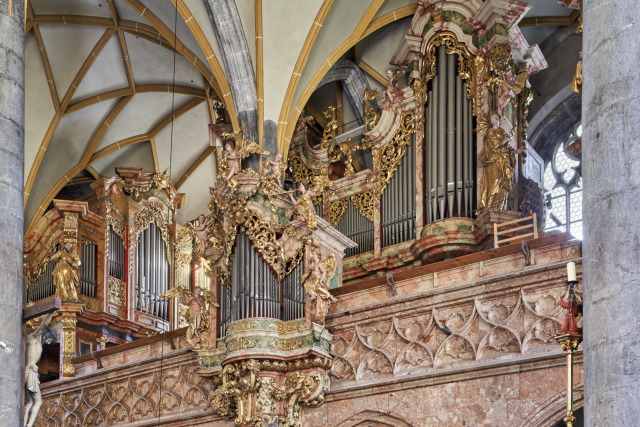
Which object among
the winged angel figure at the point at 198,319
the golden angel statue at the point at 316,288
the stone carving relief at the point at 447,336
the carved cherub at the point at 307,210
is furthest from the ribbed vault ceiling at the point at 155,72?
the stone carving relief at the point at 447,336

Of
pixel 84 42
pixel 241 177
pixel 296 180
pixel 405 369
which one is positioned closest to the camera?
pixel 405 369

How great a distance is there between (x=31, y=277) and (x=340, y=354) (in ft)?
25.6

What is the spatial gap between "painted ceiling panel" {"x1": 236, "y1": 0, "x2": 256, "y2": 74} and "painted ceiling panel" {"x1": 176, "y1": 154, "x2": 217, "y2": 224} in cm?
582

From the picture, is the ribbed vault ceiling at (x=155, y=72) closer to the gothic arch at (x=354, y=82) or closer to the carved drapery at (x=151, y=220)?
the gothic arch at (x=354, y=82)

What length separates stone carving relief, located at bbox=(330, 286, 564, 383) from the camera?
30.9 feet

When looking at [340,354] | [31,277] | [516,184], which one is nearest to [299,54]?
[516,184]

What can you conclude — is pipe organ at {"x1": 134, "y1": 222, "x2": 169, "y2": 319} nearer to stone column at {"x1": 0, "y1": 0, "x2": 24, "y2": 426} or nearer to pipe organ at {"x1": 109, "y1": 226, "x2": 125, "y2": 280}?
pipe organ at {"x1": 109, "y1": 226, "x2": 125, "y2": 280}

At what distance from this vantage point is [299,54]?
12695 mm

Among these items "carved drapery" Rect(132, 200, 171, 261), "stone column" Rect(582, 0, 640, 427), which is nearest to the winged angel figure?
"carved drapery" Rect(132, 200, 171, 261)

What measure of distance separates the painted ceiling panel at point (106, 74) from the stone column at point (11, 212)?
33.3ft

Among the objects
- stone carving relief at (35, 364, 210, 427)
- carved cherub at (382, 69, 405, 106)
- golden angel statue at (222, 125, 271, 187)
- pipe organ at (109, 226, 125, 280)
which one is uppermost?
carved cherub at (382, 69, 405, 106)

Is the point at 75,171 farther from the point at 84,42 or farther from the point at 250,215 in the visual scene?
the point at 250,215

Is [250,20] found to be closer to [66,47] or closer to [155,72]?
[155,72]

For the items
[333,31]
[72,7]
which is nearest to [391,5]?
→ [333,31]
